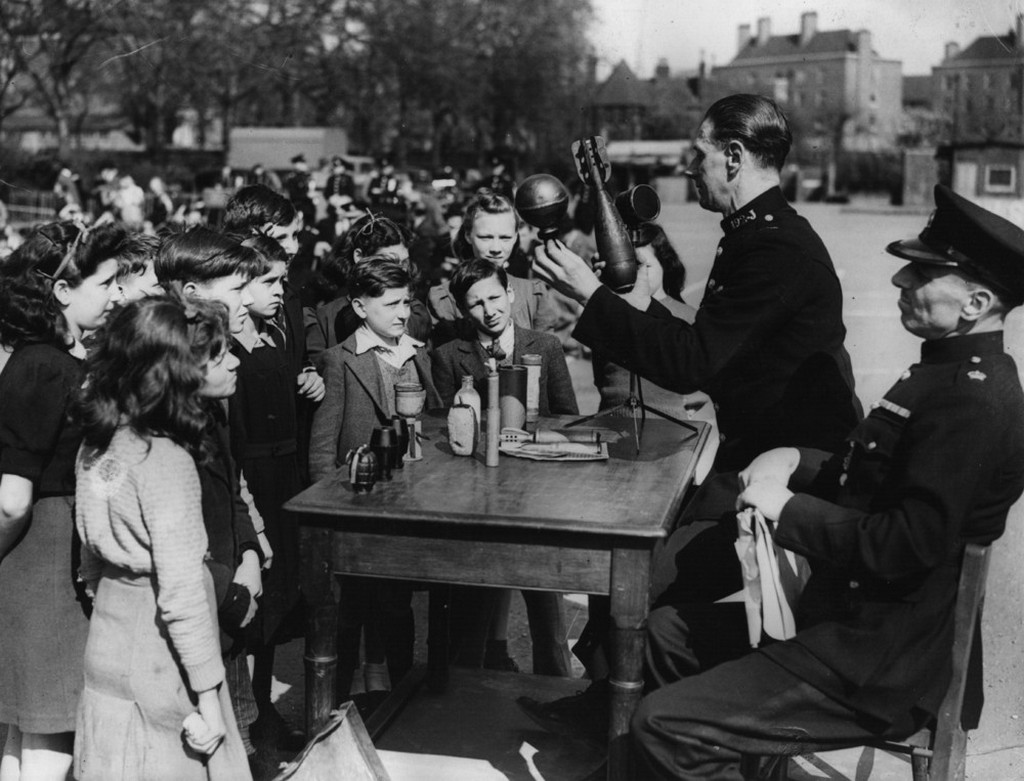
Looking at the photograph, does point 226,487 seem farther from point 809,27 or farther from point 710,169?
point 809,27

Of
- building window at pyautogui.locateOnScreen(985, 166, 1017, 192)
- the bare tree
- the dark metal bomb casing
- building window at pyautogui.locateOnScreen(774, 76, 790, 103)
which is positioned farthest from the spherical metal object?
building window at pyautogui.locateOnScreen(774, 76, 790, 103)

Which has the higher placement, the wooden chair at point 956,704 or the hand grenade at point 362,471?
the hand grenade at point 362,471

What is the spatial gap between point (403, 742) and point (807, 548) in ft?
5.51

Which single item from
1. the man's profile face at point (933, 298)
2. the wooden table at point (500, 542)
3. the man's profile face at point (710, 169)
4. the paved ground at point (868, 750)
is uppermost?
the man's profile face at point (710, 169)

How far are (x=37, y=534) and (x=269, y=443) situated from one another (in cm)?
101

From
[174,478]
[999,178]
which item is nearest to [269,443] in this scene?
[174,478]

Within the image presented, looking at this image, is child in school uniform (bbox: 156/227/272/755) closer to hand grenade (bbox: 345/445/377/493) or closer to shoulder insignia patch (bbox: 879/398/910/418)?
hand grenade (bbox: 345/445/377/493)

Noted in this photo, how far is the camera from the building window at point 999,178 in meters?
27.1

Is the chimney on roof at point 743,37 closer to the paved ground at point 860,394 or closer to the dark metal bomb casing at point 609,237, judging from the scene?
the paved ground at point 860,394

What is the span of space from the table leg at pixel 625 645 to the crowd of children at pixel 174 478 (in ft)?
3.09

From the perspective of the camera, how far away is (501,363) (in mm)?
4555

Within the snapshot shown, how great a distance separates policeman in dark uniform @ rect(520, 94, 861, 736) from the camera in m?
3.35

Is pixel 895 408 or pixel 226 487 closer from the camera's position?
pixel 895 408

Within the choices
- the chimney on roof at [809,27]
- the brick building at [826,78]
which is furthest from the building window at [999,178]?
the chimney on roof at [809,27]
